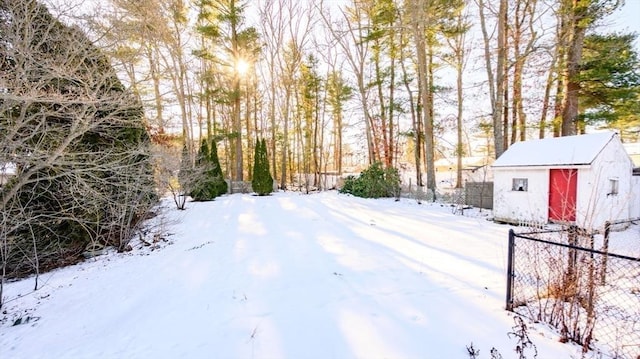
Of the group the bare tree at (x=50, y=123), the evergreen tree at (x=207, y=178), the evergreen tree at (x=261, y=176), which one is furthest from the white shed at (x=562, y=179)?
the evergreen tree at (x=207, y=178)

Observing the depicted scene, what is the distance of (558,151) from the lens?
825cm

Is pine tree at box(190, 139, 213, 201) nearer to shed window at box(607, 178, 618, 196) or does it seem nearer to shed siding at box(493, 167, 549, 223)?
shed siding at box(493, 167, 549, 223)

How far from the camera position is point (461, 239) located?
640cm

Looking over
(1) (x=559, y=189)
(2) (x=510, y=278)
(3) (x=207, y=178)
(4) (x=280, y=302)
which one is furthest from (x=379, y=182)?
(4) (x=280, y=302)

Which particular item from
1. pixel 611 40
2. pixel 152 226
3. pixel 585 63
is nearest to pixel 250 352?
pixel 152 226

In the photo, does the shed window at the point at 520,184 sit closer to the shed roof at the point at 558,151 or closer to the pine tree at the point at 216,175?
the shed roof at the point at 558,151

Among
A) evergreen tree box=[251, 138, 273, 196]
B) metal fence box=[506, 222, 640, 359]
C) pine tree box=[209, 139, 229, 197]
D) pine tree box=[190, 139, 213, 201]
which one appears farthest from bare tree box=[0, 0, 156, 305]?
evergreen tree box=[251, 138, 273, 196]

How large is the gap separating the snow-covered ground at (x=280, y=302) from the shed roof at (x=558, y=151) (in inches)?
118

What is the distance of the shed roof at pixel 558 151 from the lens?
7494 millimetres

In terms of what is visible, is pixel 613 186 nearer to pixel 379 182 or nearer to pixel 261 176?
pixel 379 182

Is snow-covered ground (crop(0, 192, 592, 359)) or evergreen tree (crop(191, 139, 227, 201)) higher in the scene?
evergreen tree (crop(191, 139, 227, 201))

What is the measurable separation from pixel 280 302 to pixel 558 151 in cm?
865

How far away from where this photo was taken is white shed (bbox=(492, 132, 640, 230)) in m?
7.39

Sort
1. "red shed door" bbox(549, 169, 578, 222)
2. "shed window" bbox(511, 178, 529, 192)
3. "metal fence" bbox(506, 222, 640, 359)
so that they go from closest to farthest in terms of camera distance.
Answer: "metal fence" bbox(506, 222, 640, 359) → "red shed door" bbox(549, 169, 578, 222) → "shed window" bbox(511, 178, 529, 192)
